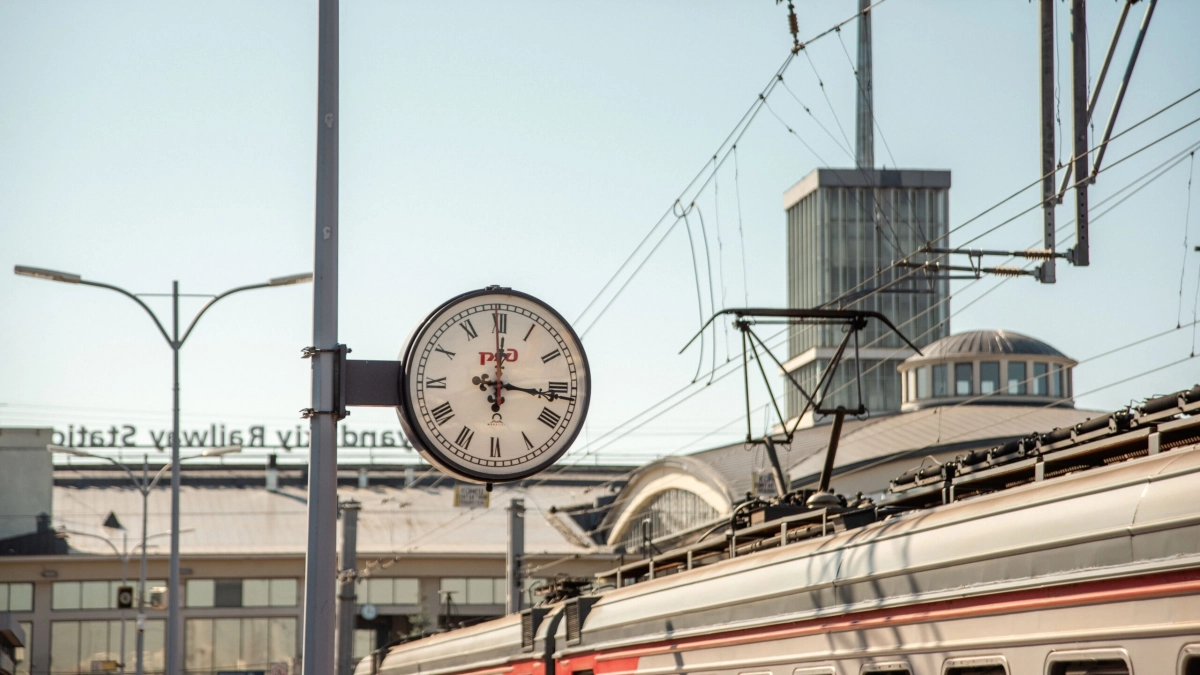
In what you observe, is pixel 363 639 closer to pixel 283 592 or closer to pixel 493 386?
pixel 283 592

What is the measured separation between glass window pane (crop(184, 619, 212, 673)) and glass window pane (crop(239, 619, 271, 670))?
1.53m

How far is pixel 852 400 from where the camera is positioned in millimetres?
104625

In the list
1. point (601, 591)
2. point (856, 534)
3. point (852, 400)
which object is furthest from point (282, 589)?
point (856, 534)

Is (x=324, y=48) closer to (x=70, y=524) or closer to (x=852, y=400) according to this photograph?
(x=70, y=524)

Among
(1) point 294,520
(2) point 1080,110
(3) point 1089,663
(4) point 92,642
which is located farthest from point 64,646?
(3) point 1089,663

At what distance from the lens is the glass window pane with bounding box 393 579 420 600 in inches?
2928

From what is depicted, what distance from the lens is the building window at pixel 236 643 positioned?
238 ft

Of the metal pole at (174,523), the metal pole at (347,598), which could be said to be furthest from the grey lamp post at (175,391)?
the metal pole at (347,598)

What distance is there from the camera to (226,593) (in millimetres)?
Answer: 72938

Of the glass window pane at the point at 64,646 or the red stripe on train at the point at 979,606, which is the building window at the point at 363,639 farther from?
the red stripe on train at the point at 979,606

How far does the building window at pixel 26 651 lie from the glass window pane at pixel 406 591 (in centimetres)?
1614

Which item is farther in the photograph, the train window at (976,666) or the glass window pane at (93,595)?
the glass window pane at (93,595)

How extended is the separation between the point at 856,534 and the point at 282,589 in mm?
65632

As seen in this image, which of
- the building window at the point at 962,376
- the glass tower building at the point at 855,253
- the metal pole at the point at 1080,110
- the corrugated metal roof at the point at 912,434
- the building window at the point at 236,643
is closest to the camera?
the metal pole at the point at 1080,110
